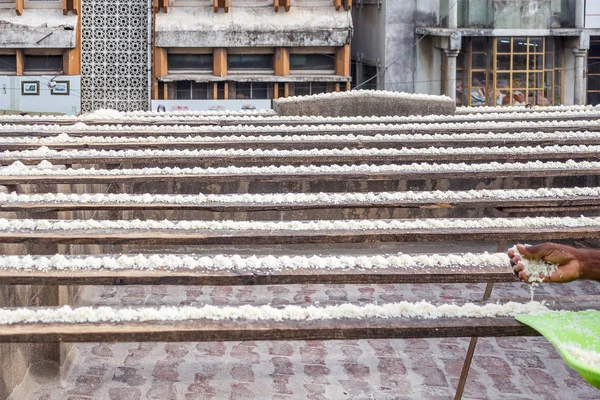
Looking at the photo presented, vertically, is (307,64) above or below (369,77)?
above

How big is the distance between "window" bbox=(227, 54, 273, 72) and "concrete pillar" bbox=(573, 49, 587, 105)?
6567 millimetres

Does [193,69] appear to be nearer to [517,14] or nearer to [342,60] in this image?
[342,60]

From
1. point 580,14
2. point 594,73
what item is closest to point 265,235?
point 580,14

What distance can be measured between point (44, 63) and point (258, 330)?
1758 centimetres

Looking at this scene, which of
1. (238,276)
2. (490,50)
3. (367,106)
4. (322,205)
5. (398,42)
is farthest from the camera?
(398,42)

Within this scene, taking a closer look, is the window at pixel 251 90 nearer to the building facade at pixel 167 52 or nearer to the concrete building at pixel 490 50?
the building facade at pixel 167 52

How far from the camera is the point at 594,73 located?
72.8ft

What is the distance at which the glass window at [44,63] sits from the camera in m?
20.1

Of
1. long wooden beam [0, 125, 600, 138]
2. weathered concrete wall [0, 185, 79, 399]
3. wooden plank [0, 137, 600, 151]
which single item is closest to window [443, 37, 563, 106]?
long wooden beam [0, 125, 600, 138]

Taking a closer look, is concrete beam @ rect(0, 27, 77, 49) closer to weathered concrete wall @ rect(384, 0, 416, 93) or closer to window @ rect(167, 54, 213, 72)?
window @ rect(167, 54, 213, 72)

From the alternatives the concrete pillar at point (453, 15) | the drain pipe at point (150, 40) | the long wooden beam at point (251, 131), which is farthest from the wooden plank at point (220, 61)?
the long wooden beam at point (251, 131)

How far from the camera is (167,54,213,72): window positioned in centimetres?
2027

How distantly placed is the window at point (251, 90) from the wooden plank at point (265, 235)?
614 inches

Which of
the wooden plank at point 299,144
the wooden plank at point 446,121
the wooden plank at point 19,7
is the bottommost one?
the wooden plank at point 299,144
